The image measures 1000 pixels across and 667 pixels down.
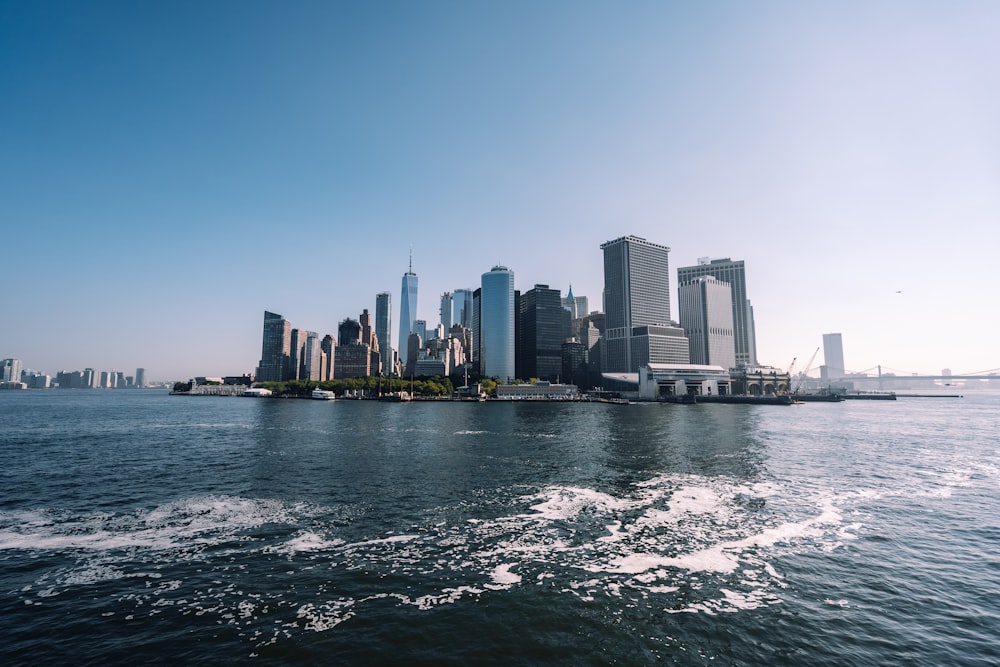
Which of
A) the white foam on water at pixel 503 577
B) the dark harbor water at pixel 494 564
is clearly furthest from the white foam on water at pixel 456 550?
the dark harbor water at pixel 494 564

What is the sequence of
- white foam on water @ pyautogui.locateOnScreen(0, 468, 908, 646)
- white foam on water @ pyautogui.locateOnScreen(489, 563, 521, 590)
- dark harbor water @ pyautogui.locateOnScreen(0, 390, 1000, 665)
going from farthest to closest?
white foam on water @ pyautogui.locateOnScreen(489, 563, 521, 590) → white foam on water @ pyautogui.locateOnScreen(0, 468, 908, 646) → dark harbor water @ pyautogui.locateOnScreen(0, 390, 1000, 665)

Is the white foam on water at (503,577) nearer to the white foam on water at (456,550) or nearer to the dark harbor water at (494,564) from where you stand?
the white foam on water at (456,550)

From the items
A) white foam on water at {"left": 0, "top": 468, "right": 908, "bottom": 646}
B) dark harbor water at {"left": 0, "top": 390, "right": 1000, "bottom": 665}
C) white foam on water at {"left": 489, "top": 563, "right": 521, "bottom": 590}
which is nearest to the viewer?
dark harbor water at {"left": 0, "top": 390, "right": 1000, "bottom": 665}

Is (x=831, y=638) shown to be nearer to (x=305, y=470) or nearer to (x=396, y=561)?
(x=396, y=561)

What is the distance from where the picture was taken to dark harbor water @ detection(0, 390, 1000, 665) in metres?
22.3

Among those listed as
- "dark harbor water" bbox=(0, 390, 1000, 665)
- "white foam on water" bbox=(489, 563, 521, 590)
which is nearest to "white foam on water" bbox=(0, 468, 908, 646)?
"white foam on water" bbox=(489, 563, 521, 590)

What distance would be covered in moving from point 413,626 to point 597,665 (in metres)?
9.44

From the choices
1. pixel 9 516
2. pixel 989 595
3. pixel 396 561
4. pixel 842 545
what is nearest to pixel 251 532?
pixel 396 561

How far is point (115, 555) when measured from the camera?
3212 centimetres

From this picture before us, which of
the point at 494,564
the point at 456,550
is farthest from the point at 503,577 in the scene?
the point at 456,550

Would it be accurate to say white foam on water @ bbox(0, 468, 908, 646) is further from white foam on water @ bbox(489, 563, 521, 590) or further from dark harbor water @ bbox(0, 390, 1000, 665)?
dark harbor water @ bbox(0, 390, 1000, 665)

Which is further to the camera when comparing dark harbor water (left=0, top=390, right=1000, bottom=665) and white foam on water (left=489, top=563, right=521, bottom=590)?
white foam on water (left=489, top=563, right=521, bottom=590)

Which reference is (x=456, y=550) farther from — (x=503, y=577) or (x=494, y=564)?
(x=503, y=577)

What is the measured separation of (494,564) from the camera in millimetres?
31281
